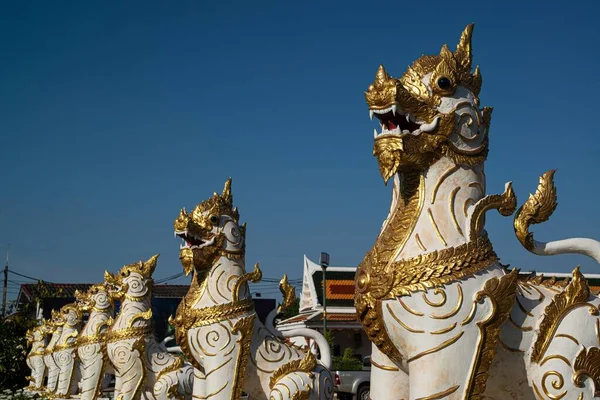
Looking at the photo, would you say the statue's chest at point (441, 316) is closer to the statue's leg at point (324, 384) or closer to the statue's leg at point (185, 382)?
the statue's leg at point (324, 384)

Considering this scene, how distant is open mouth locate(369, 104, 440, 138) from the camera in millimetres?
4301

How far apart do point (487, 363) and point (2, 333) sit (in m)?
10.3

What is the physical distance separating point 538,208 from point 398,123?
968 millimetres

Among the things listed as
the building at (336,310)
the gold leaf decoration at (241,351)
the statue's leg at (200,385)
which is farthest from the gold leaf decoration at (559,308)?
the building at (336,310)

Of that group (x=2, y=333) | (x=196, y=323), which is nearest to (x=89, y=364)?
(x=2, y=333)

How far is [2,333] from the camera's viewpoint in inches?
487

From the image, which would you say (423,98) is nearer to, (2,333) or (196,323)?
(196,323)

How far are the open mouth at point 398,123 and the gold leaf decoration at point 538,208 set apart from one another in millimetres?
728

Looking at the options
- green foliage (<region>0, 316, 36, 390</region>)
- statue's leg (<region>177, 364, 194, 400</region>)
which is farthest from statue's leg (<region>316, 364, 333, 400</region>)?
green foliage (<region>0, 316, 36, 390</region>)

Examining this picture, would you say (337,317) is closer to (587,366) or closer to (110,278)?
(110,278)

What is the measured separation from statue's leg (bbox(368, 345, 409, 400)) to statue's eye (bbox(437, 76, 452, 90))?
1611 mm

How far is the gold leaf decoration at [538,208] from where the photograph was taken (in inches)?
173

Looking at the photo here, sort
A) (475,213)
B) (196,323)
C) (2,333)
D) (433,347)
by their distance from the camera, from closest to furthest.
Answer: (433,347) < (475,213) < (196,323) < (2,333)

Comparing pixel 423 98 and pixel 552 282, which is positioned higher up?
pixel 423 98
